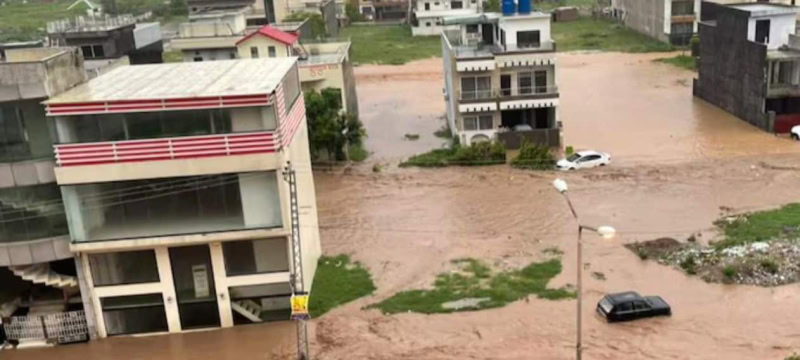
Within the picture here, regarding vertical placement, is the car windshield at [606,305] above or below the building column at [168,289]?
below

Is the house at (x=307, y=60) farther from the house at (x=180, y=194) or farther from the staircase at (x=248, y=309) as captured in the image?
the staircase at (x=248, y=309)

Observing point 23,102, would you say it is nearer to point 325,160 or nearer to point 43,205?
point 43,205

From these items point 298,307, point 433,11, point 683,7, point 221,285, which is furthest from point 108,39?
point 433,11

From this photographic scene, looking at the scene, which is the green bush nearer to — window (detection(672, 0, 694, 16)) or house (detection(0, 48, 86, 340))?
house (detection(0, 48, 86, 340))

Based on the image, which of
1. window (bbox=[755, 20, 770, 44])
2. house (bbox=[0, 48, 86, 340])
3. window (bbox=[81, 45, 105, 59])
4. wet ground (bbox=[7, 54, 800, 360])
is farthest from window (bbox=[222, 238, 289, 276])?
window (bbox=[755, 20, 770, 44])

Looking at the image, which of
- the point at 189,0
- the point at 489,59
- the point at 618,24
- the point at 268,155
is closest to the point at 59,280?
the point at 268,155

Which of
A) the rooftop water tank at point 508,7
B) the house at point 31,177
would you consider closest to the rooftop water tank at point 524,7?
the rooftop water tank at point 508,7
